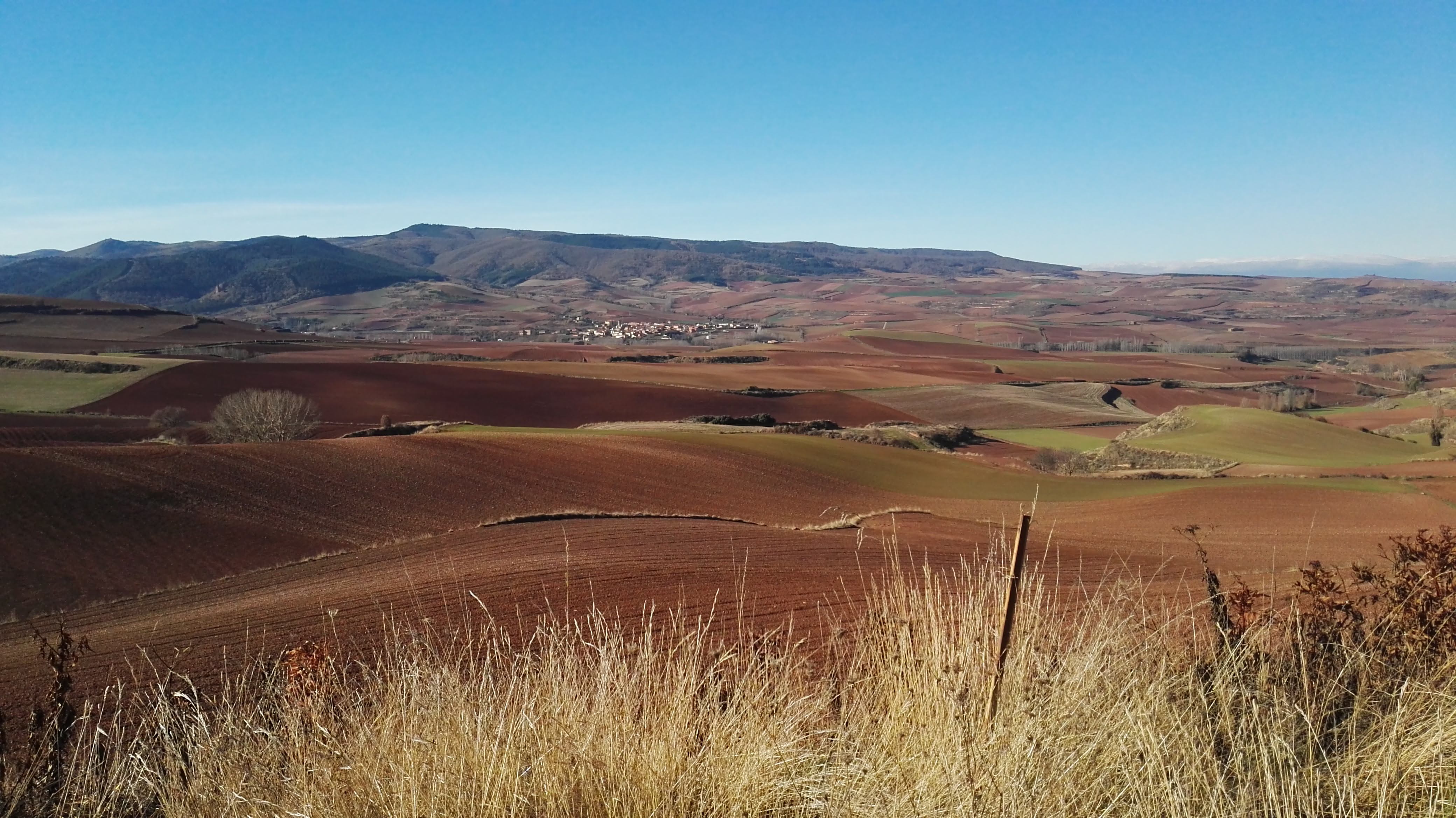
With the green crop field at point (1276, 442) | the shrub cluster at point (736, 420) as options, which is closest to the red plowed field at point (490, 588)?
the shrub cluster at point (736, 420)

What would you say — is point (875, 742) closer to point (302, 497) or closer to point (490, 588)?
point (490, 588)

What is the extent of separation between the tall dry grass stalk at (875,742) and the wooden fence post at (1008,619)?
0.31ft

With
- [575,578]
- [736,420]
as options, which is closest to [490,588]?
[575,578]

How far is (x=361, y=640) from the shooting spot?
11.1 metres

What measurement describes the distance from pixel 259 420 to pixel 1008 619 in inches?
1770

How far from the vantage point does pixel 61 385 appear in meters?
57.1

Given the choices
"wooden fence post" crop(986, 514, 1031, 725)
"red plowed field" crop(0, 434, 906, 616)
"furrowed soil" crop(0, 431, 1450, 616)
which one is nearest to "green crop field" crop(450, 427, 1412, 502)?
"furrowed soil" crop(0, 431, 1450, 616)

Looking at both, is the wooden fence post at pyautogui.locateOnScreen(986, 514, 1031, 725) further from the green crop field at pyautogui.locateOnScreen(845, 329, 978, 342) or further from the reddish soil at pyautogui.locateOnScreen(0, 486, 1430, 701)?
the green crop field at pyautogui.locateOnScreen(845, 329, 978, 342)

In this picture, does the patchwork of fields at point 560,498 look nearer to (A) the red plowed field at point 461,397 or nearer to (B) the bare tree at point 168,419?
(A) the red plowed field at point 461,397

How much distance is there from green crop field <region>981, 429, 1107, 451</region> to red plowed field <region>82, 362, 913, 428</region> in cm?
643

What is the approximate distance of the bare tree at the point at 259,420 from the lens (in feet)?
140

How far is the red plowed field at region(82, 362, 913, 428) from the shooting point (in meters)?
53.4

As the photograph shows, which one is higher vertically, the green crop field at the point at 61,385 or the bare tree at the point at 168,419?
the green crop field at the point at 61,385

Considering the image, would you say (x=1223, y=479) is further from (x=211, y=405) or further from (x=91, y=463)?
(x=211, y=405)
